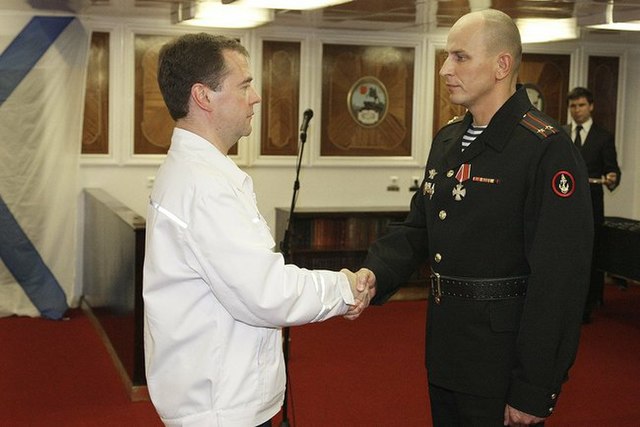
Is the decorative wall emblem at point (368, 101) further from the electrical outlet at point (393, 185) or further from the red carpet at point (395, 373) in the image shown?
the red carpet at point (395, 373)

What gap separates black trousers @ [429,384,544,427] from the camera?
2.65m

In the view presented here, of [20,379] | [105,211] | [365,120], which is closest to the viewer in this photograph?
[20,379]

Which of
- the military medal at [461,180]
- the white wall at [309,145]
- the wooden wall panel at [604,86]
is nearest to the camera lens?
the military medal at [461,180]

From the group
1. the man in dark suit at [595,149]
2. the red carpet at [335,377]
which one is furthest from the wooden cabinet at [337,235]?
the man in dark suit at [595,149]

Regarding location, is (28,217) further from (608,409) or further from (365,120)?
(608,409)

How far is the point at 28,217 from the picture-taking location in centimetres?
735

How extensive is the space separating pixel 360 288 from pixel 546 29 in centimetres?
542

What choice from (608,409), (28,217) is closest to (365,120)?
(28,217)

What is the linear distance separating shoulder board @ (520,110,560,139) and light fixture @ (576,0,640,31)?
3487 millimetres

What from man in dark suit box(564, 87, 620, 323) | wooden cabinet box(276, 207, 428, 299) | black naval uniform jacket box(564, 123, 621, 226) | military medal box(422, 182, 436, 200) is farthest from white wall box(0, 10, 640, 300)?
military medal box(422, 182, 436, 200)

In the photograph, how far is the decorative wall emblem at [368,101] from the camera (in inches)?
345

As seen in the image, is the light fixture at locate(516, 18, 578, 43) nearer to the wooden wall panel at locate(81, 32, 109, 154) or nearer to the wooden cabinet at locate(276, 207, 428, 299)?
the wooden cabinet at locate(276, 207, 428, 299)

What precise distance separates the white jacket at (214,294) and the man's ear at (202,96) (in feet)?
0.26

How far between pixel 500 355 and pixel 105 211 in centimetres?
467
